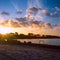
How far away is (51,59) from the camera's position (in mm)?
14953

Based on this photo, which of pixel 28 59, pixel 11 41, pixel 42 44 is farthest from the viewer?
pixel 11 41

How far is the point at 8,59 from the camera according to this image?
1505 cm

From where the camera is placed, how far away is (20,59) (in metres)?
15.0

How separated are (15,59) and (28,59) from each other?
41.9 inches

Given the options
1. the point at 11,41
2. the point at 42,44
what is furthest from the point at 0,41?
the point at 42,44

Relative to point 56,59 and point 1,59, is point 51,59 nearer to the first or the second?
point 56,59

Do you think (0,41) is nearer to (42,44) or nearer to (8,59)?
(42,44)

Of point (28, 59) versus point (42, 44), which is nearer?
point (28, 59)

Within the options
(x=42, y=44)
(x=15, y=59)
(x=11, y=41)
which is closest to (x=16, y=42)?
(x=11, y=41)

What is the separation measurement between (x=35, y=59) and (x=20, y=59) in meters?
1.11

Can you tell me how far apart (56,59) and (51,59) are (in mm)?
368

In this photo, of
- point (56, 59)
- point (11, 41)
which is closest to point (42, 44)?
point (11, 41)

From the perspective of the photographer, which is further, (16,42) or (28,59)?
(16,42)

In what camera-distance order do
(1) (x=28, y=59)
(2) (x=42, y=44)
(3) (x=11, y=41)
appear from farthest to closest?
(3) (x=11, y=41) → (2) (x=42, y=44) → (1) (x=28, y=59)
